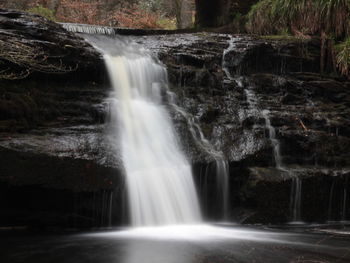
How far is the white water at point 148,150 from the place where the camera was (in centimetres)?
646

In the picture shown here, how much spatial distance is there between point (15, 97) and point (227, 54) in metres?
5.60

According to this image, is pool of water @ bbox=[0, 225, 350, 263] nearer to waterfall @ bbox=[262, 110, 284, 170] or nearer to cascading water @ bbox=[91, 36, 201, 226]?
cascading water @ bbox=[91, 36, 201, 226]

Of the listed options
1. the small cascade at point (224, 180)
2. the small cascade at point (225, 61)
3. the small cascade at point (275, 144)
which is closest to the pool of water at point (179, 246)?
the small cascade at point (224, 180)

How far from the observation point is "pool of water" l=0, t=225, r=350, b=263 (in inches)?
175

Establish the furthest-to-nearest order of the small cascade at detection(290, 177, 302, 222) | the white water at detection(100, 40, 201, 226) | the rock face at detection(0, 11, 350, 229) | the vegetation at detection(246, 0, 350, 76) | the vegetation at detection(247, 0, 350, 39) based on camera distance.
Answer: the vegetation at detection(247, 0, 350, 39), the vegetation at detection(246, 0, 350, 76), the small cascade at detection(290, 177, 302, 222), the white water at detection(100, 40, 201, 226), the rock face at detection(0, 11, 350, 229)

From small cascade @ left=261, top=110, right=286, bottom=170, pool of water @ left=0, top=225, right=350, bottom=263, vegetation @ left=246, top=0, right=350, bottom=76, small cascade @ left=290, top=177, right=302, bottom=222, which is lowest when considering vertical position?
pool of water @ left=0, top=225, right=350, bottom=263

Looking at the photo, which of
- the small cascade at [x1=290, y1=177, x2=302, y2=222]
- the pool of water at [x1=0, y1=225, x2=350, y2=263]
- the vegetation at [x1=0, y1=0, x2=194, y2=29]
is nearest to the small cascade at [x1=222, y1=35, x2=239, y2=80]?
the small cascade at [x1=290, y1=177, x2=302, y2=222]

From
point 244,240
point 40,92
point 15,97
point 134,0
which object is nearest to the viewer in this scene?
point 244,240

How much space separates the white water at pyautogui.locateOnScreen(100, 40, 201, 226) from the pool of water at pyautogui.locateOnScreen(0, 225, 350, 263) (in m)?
0.40

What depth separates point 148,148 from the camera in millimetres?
7277

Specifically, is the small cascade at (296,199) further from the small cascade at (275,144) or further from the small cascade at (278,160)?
the small cascade at (275,144)

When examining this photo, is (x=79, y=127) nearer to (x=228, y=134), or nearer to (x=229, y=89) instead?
(x=228, y=134)

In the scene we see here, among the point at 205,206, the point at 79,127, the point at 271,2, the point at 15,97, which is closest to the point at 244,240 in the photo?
the point at 205,206

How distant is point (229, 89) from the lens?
914cm
